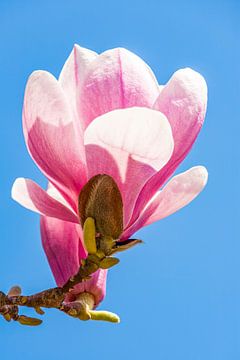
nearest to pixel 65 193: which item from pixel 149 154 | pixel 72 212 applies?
pixel 72 212

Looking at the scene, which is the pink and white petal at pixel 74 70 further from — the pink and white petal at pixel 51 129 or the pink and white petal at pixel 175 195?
the pink and white petal at pixel 175 195

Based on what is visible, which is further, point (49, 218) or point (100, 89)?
point (49, 218)

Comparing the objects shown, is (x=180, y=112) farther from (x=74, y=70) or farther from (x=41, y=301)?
(x=41, y=301)

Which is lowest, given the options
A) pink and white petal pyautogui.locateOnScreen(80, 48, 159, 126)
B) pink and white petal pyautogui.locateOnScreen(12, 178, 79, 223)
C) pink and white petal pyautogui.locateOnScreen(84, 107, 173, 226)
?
pink and white petal pyautogui.locateOnScreen(12, 178, 79, 223)

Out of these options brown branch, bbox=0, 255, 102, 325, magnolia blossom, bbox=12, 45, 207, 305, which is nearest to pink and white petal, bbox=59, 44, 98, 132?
A: magnolia blossom, bbox=12, 45, 207, 305

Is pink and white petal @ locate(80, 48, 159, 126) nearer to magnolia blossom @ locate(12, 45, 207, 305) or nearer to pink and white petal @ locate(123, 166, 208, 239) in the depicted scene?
magnolia blossom @ locate(12, 45, 207, 305)

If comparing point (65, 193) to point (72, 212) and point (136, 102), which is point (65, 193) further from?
point (136, 102)
